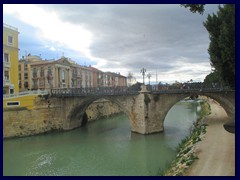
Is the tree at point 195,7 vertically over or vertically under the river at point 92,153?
over

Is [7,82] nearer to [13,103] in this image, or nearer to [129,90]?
[13,103]

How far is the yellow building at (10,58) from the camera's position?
26750 millimetres

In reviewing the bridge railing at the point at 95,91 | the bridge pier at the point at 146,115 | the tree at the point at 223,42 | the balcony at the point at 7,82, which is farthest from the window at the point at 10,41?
the tree at the point at 223,42

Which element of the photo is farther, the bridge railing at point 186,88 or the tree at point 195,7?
the bridge railing at point 186,88

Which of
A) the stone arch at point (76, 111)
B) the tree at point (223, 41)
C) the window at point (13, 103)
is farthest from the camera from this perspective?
the stone arch at point (76, 111)

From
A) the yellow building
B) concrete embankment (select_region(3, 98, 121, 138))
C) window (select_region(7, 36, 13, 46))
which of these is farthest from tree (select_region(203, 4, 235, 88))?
window (select_region(7, 36, 13, 46))

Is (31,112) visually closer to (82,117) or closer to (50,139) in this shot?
(50,139)

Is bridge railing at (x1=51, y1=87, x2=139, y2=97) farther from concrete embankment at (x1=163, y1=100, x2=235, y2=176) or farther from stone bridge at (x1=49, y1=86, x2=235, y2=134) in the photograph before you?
concrete embankment at (x1=163, y1=100, x2=235, y2=176)

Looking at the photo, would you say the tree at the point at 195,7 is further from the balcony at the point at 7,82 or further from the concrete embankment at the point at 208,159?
the balcony at the point at 7,82

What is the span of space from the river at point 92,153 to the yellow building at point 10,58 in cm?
789

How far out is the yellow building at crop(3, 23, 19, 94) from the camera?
2675 cm

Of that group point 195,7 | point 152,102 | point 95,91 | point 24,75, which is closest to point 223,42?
point 195,7

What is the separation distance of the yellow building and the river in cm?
789

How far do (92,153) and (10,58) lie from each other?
16308 mm
